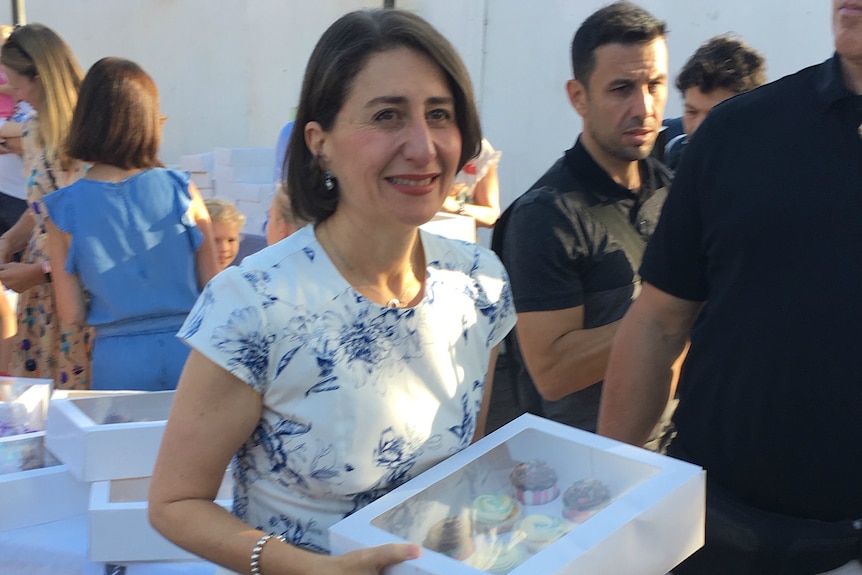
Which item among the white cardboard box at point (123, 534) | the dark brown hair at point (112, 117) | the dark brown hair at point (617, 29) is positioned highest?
the dark brown hair at point (617, 29)

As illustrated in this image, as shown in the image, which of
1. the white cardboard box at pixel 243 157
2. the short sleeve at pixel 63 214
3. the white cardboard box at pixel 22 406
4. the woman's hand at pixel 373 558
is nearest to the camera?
the woman's hand at pixel 373 558

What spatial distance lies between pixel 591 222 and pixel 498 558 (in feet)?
3.54

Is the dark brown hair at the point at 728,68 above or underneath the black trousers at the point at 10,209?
above

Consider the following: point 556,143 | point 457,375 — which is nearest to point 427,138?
point 457,375

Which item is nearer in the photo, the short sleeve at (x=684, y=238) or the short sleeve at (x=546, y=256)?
the short sleeve at (x=684, y=238)

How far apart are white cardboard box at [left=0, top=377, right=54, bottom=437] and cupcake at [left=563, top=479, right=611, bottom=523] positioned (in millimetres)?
1406

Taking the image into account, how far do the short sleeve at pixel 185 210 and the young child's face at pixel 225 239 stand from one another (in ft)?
2.44

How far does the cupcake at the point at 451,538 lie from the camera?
107cm

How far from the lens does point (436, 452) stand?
1.30 m

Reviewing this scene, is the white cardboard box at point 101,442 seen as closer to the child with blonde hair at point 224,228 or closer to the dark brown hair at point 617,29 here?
the dark brown hair at point 617,29

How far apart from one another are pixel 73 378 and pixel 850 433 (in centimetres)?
248

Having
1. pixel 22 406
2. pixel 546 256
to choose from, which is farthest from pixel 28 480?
pixel 546 256

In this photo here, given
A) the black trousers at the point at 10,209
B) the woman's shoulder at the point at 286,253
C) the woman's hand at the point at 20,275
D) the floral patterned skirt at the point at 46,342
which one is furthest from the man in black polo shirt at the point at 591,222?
the black trousers at the point at 10,209

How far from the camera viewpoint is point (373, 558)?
1.02 m
